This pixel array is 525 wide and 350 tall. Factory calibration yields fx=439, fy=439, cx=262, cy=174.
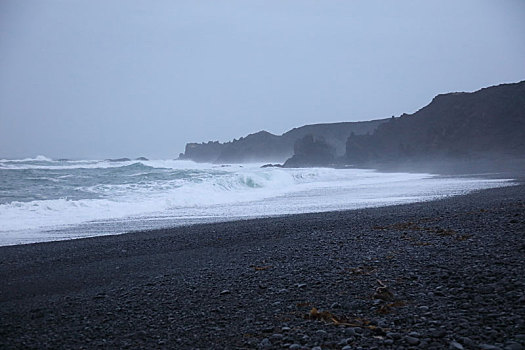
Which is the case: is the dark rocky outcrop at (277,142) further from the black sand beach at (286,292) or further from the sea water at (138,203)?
the black sand beach at (286,292)

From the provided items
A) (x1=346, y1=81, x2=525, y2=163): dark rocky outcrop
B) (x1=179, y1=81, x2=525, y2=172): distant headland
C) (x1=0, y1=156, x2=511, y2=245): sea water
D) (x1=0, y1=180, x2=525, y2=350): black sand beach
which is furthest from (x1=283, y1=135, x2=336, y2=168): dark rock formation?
(x1=0, y1=180, x2=525, y2=350): black sand beach

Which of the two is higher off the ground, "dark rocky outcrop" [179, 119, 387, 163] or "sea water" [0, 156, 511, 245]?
"dark rocky outcrop" [179, 119, 387, 163]

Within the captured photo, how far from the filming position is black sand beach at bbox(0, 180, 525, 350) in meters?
3.12

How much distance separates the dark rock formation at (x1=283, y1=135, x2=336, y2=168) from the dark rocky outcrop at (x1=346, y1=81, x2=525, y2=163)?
3.49 m

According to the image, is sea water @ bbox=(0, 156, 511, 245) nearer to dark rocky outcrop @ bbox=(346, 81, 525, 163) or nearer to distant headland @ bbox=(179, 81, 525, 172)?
distant headland @ bbox=(179, 81, 525, 172)

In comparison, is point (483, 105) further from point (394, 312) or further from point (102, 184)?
point (394, 312)

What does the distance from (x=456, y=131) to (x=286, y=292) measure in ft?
200

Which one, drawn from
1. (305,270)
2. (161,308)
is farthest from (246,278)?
(161,308)

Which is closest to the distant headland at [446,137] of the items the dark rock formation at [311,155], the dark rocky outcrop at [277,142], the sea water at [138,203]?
→ the dark rock formation at [311,155]

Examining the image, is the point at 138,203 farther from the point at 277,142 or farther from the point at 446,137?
the point at 277,142

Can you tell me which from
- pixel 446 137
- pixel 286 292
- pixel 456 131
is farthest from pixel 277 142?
pixel 286 292

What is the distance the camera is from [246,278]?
4965 millimetres

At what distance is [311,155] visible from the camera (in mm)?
68812

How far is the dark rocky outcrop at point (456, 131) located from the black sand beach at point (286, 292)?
159 feet
